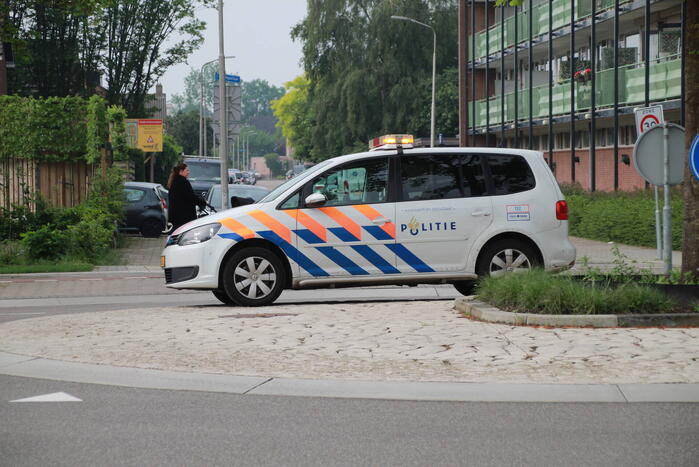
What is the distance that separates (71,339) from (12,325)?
1489 millimetres

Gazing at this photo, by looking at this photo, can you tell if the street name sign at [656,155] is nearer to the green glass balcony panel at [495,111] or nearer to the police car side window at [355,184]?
the police car side window at [355,184]

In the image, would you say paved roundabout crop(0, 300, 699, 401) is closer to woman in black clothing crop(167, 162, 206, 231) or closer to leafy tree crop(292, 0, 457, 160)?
woman in black clothing crop(167, 162, 206, 231)

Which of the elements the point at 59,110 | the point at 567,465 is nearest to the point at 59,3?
the point at 59,110

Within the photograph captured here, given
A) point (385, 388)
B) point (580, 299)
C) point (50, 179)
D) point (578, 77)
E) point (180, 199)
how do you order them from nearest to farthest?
point (385, 388), point (580, 299), point (180, 199), point (50, 179), point (578, 77)

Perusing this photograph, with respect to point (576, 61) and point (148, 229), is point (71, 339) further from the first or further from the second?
point (576, 61)

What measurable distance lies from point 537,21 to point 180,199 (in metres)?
27.6

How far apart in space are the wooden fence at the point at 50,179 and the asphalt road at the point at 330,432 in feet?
56.5

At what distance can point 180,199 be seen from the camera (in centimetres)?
1781

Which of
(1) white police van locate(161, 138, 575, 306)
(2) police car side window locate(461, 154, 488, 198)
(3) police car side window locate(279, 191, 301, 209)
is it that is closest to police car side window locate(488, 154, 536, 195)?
(1) white police van locate(161, 138, 575, 306)

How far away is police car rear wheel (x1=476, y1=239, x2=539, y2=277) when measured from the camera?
1289 centimetres

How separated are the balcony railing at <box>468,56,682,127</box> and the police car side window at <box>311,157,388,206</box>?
1875 cm

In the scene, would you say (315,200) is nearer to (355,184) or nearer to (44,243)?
(355,184)

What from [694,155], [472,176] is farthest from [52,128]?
[694,155]

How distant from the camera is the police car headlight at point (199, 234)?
12594 mm
